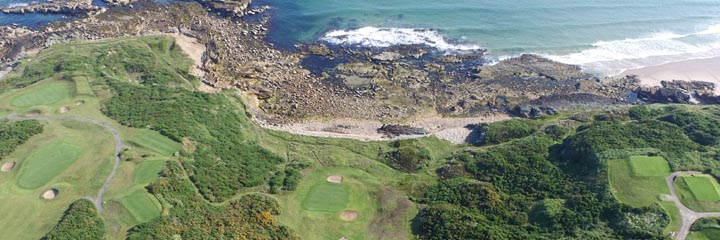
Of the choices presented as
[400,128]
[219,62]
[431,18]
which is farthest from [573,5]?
[219,62]

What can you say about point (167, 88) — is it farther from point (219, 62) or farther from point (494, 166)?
point (494, 166)

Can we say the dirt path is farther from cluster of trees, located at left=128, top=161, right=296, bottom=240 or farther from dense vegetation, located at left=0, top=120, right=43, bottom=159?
dense vegetation, located at left=0, top=120, right=43, bottom=159

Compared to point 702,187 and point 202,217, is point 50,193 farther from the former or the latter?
point 702,187

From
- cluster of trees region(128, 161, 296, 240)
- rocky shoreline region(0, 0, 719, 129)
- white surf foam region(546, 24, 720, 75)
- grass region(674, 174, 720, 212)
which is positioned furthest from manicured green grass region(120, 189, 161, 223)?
white surf foam region(546, 24, 720, 75)

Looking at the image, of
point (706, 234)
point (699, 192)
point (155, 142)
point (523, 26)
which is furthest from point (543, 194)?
point (523, 26)

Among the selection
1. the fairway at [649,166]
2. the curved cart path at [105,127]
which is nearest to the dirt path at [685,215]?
the fairway at [649,166]
